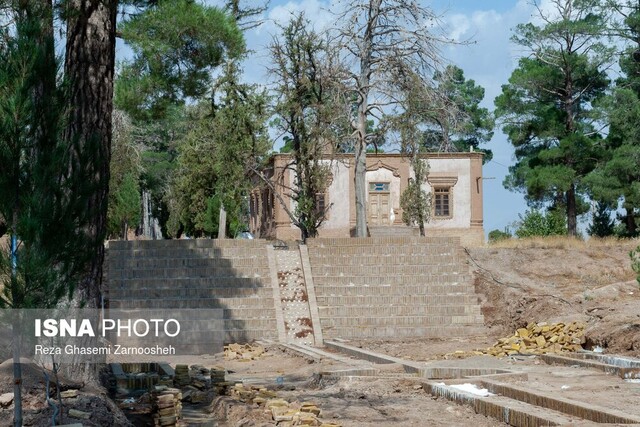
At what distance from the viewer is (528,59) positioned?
40.9 m

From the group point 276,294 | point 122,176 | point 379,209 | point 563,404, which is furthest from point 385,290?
point 379,209

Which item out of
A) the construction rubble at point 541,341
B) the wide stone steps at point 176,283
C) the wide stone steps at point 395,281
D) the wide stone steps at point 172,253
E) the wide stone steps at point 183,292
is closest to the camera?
the construction rubble at point 541,341

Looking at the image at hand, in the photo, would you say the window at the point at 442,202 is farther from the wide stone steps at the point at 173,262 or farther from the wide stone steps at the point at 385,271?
the wide stone steps at the point at 173,262

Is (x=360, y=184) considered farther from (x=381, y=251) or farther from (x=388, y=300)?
(x=388, y=300)

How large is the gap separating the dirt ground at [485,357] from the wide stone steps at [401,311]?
70cm

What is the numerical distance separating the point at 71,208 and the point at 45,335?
3.49ft

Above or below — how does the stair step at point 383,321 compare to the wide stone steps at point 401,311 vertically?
below

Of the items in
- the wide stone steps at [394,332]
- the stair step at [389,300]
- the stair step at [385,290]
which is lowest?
the wide stone steps at [394,332]

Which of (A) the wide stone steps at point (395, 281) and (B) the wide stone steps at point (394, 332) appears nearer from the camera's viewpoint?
(B) the wide stone steps at point (394, 332)

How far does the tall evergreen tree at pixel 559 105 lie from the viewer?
119 feet

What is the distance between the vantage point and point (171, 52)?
1424 cm

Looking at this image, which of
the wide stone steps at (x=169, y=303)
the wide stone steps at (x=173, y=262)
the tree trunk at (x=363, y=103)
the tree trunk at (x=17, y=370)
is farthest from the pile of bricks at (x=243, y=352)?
the tree trunk at (x=363, y=103)

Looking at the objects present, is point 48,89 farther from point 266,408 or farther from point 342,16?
point 342,16

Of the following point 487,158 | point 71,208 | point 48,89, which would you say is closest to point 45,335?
point 71,208
